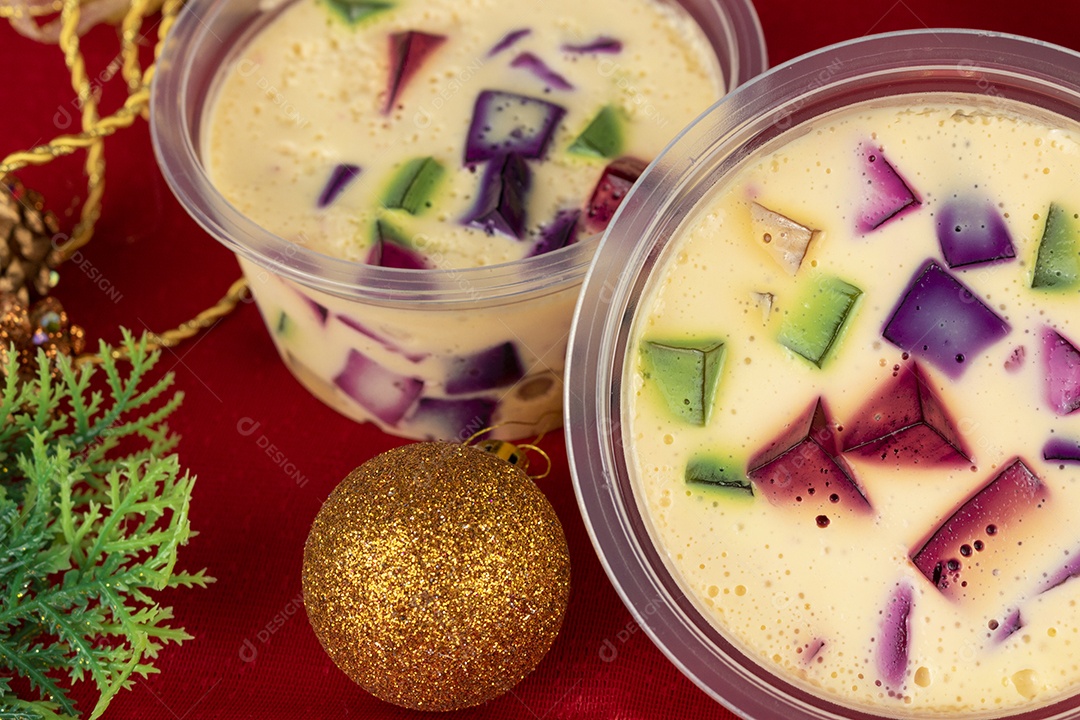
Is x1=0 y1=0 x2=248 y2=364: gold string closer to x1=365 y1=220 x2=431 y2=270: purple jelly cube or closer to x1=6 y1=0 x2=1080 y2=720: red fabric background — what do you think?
x1=6 y1=0 x2=1080 y2=720: red fabric background

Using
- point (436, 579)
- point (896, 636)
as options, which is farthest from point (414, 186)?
point (896, 636)

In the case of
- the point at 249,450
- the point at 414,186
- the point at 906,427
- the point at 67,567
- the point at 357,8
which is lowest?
the point at 249,450

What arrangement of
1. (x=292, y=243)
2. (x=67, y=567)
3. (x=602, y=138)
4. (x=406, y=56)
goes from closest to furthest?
(x=67, y=567) < (x=292, y=243) < (x=602, y=138) < (x=406, y=56)

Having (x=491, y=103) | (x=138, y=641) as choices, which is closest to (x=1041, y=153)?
(x=491, y=103)

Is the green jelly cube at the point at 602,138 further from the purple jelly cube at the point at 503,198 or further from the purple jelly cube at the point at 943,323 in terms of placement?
the purple jelly cube at the point at 943,323

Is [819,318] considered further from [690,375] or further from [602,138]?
[602,138]

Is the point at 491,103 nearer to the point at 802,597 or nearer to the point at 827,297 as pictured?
the point at 827,297

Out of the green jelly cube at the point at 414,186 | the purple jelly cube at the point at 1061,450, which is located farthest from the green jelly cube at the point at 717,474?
the green jelly cube at the point at 414,186
